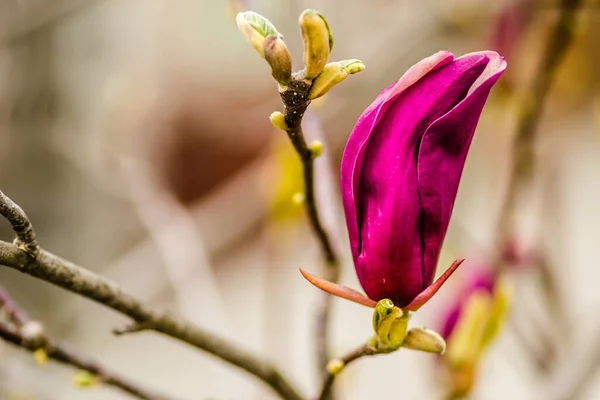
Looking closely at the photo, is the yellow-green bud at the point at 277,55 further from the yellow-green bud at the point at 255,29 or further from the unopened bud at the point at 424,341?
the unopened bud at the point at 424,341

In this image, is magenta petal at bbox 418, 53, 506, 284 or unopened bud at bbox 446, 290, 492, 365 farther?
unopened bud at bbox 446, 290, 492, 365

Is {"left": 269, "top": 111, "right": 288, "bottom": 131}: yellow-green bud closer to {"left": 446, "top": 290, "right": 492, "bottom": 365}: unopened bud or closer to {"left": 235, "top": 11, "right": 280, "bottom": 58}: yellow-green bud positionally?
{"left": 235, "top": 11, "right": 280, "bottom": 58}: yellow-green bud

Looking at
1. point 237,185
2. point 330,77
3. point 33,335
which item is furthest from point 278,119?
point 237,185

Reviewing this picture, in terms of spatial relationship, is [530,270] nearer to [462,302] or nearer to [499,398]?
[462,302]

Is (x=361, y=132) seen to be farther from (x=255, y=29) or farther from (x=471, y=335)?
(x=471, y=335)

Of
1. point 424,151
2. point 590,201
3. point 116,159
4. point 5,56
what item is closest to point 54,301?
point 5,56

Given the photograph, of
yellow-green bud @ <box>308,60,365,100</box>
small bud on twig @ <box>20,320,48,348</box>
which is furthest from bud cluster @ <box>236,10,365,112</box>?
small bud on twig @ <box>20,320,48,348</box>

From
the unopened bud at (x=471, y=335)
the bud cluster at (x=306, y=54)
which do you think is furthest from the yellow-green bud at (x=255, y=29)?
the unopened bud at (x=471, y=335)
